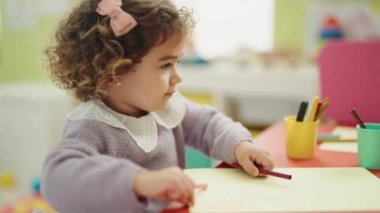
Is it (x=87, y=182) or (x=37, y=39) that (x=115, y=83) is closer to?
(x=87, y=182)

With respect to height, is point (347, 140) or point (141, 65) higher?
→ point (141, 65)

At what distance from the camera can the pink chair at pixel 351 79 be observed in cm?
114

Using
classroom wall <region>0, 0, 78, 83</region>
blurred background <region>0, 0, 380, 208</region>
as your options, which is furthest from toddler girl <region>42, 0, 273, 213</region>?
classroom wall <region>0, 0, 78, 83</region>

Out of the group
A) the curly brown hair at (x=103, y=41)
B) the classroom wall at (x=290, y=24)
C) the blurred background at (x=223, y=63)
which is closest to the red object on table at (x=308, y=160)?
the curly brown hair at (x=103, y=41)

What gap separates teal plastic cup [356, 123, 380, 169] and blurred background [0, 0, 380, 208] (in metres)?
1.51

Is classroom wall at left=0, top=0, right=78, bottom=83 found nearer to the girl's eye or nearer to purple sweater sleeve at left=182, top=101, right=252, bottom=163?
purple sweater sleeve at left=182, top=101, right=252, bottom=163

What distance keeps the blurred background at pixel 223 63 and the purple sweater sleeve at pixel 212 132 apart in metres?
1.41

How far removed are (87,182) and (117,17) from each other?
28 cm

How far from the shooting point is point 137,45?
808mm

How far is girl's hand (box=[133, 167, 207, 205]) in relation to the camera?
0.59 m

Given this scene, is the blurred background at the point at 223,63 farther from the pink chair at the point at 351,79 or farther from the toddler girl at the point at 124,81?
the toddler girl at the point at 124,81

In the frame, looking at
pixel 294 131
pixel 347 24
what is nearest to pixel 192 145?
pixel 294 131

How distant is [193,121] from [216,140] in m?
0.10

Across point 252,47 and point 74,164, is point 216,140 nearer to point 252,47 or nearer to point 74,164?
point 74,164
